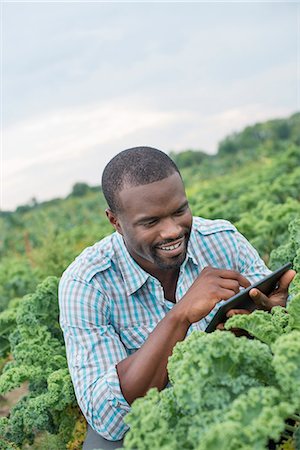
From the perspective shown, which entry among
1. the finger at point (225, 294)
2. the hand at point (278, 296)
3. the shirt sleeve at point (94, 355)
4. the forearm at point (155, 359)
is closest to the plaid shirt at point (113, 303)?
the shirt sleeve at point (94, 355)

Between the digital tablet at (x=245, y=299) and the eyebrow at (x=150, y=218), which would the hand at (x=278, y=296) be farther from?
the eyebrow at (x=150, y=218)

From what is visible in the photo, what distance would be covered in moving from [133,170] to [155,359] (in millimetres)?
914

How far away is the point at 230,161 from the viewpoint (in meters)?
34.7

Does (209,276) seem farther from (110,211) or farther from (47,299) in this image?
(47,299)

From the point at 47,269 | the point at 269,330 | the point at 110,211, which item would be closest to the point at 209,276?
the point at 269,330

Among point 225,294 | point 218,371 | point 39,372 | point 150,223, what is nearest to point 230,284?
point 225,294

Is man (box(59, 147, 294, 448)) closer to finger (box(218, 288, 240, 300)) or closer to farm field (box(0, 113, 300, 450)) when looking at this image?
finger (box(218, 288, 240, 300))

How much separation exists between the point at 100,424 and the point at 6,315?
8.52 feet

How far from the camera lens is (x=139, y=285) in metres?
3.63

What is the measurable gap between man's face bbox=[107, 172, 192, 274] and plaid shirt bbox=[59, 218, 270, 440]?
404mm

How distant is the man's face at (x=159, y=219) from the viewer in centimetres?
317

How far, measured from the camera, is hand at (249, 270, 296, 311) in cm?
309

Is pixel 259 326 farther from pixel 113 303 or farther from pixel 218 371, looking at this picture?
pixel 113 303

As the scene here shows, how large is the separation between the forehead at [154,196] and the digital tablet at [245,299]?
0.53 m
